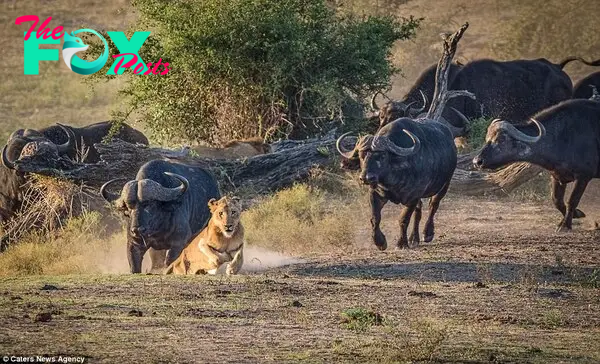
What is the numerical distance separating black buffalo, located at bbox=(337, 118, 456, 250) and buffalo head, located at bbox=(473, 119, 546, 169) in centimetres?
125

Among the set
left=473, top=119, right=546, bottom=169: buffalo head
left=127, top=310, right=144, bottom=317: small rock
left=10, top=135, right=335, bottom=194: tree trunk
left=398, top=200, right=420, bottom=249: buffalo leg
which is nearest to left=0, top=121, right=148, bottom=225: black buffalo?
left=10, top=135, right=335, bottom=194: tree trunk

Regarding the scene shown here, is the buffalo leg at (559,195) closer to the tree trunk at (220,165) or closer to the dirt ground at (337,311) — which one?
the dirt ground at (337,311)

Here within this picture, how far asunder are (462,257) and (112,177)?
5.20m

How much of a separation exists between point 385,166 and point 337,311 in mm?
5584

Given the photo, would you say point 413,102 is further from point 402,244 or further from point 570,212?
point 402,244

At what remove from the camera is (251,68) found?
904 inches

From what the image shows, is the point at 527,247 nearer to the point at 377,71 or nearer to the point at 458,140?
the point at 377,71

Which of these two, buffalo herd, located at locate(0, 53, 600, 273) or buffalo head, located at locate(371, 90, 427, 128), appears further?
buffalo head, located at locate(371, 90, 427, 128)

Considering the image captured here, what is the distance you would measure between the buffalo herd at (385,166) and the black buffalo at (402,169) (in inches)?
0.5

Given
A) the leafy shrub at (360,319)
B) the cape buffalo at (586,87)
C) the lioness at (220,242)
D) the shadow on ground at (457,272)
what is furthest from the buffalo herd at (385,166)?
the cape buffalo at (586,87)

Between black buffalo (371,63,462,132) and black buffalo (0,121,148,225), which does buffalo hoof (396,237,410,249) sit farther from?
black buffalo (371,63,462,132)

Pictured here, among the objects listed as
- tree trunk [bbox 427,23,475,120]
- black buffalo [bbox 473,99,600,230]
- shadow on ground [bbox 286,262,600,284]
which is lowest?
shadow on ground [bbox 286,262,600,284]

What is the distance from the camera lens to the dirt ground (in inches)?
388

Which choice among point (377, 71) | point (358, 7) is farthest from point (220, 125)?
point (358, 7)
